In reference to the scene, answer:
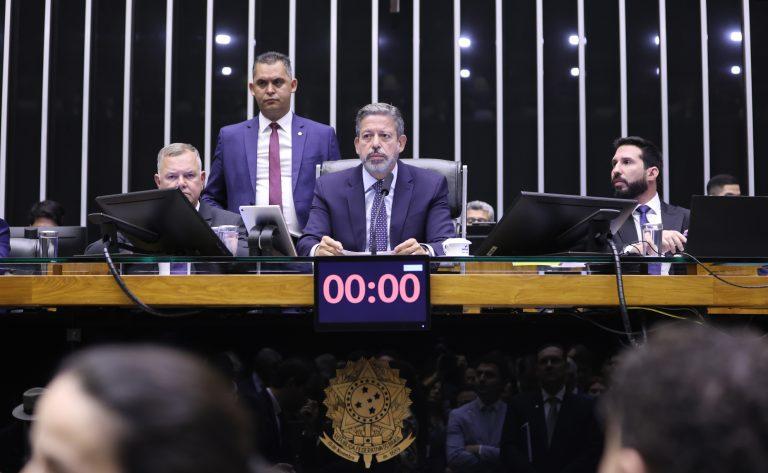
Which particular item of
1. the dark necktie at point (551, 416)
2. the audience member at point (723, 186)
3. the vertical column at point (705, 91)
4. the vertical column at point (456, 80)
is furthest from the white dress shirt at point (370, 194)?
the vertical column at point (705, 91)

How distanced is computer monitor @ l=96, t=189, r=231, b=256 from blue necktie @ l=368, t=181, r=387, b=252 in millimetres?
1081

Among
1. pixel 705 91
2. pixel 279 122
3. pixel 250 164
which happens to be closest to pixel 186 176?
pixel 250 164

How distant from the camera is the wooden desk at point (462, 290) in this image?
212 centimetres

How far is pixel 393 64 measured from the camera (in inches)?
256

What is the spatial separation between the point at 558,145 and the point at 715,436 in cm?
600

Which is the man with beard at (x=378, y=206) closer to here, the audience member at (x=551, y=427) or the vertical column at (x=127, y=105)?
the audience member at (x=551, y=427)

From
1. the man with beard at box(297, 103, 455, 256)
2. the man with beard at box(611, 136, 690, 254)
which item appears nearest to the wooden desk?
the man with beard at box(297, 103, 455, 256)

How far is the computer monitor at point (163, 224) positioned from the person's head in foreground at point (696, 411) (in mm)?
1834

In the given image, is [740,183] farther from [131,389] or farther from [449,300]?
[131,389]

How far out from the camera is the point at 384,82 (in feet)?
21.3

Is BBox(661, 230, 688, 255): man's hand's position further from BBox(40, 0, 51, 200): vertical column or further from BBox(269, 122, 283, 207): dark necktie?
BBox(40, 0, 51, 200): vertical column

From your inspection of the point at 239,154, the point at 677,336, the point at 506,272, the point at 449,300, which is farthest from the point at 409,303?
A: the point at 239,154

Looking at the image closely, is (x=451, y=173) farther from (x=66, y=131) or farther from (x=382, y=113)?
(x=66, y=131)

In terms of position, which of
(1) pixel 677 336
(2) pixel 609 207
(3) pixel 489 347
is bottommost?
(3) pixel 489 347
